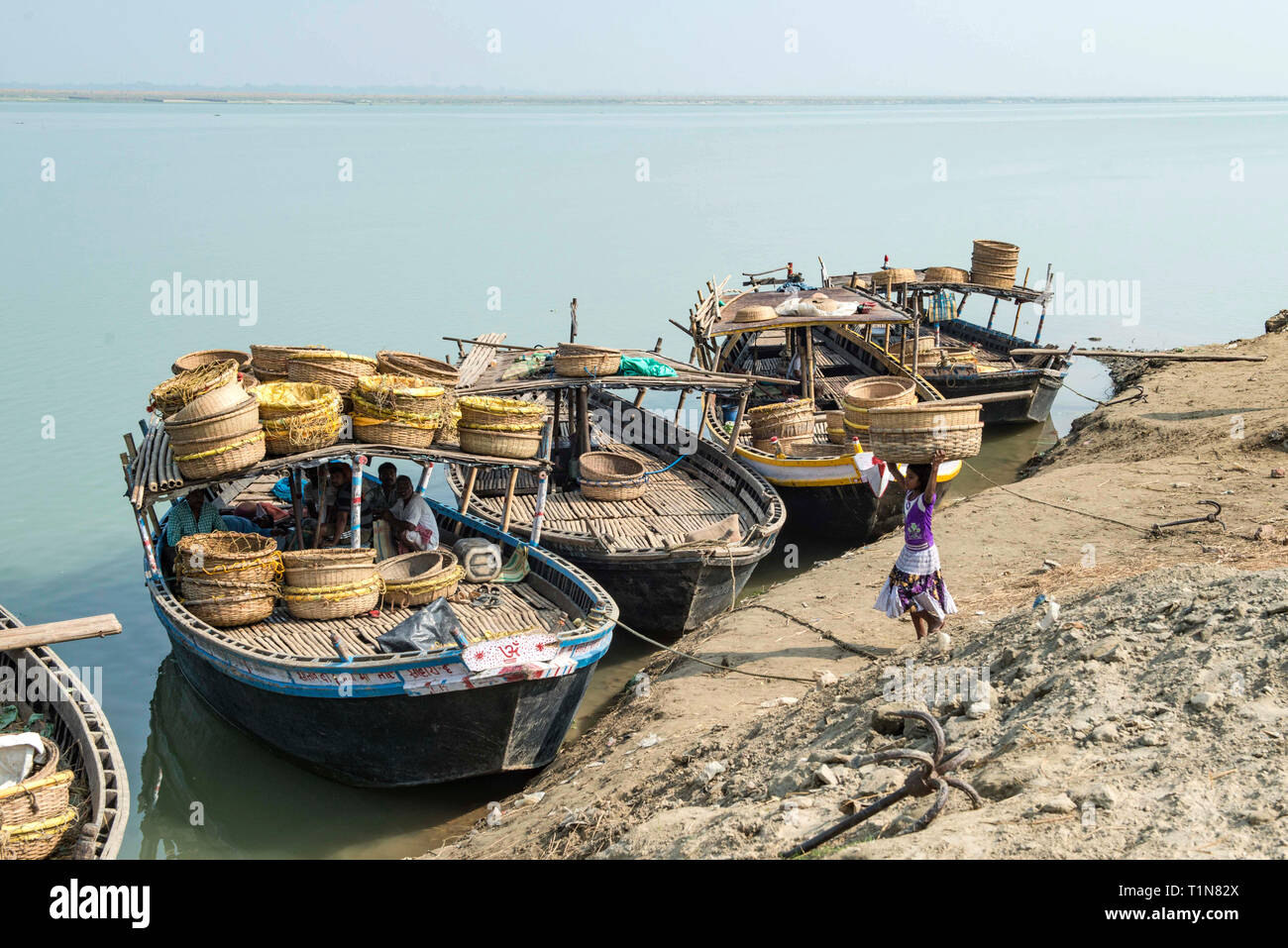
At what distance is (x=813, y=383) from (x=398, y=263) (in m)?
23.2

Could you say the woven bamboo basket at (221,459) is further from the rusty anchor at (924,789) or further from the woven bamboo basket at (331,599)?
the rusty anchor at (924,789)

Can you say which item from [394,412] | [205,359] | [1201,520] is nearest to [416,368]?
[394,412]

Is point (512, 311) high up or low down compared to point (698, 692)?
up

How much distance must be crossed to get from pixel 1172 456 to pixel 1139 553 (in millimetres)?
4392

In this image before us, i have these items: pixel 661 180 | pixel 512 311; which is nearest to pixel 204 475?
pixel 512 311

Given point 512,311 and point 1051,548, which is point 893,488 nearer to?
point 1051,548

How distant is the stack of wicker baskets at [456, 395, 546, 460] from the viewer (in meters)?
9.98

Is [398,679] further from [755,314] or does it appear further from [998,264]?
[998,264]

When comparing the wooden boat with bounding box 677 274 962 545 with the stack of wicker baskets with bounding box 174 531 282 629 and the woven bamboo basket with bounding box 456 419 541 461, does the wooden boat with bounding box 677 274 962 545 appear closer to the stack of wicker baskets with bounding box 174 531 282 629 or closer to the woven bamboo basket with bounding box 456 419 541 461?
the woven bamboo basket with bounding box 456 419 541 461

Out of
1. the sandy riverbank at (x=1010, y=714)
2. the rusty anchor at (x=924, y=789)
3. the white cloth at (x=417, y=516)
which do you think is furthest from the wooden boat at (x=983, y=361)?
the rusty anchor at (x=924, y=789)

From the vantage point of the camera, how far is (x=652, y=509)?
12.8 metres

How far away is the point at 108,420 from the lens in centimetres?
1998

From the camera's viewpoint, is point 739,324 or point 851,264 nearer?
point 739,324

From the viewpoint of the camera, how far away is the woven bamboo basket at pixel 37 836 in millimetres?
6113
